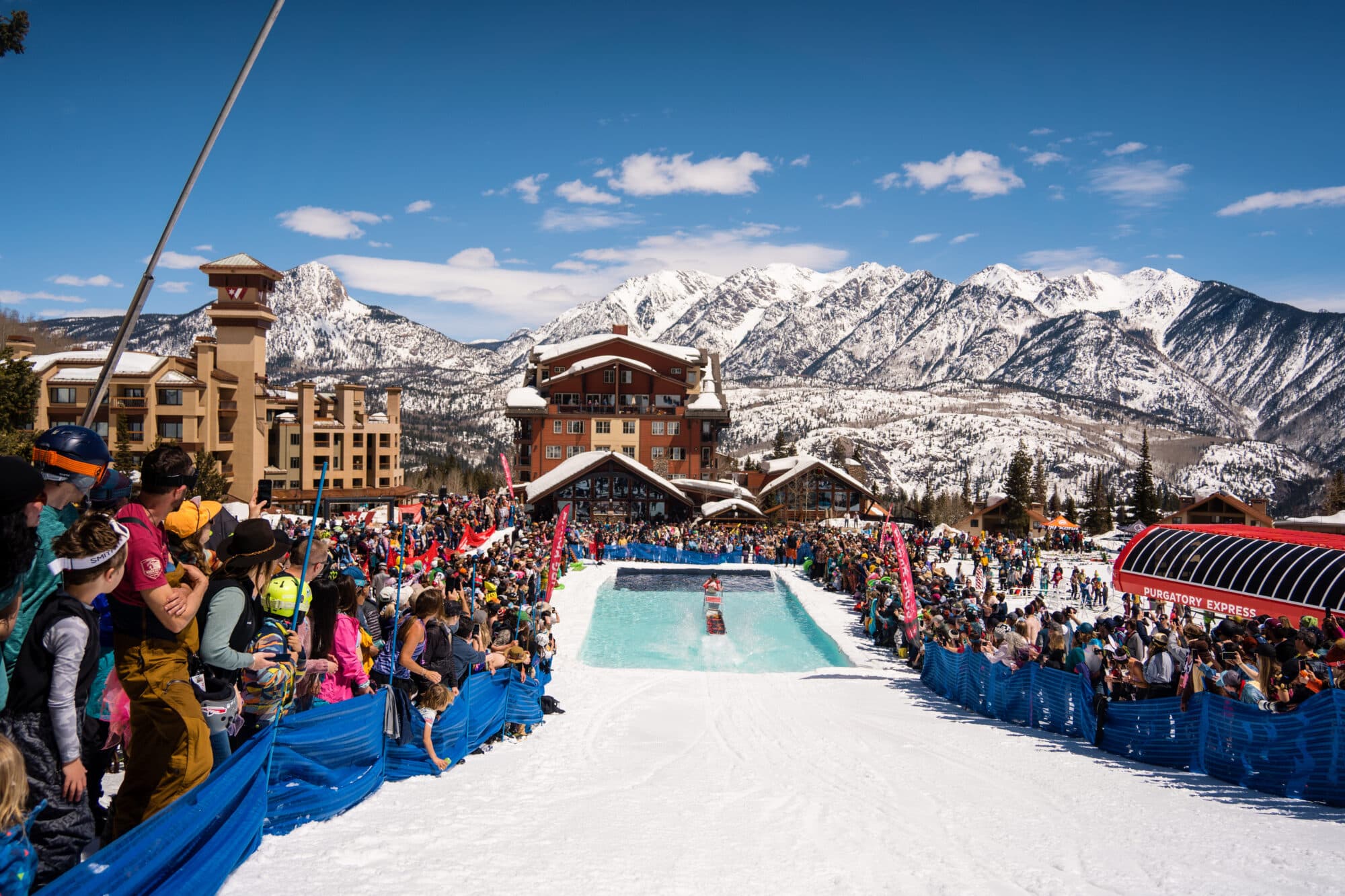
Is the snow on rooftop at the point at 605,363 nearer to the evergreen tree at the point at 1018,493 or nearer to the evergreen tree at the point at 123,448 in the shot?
the evergreen tree at the point at 123,448

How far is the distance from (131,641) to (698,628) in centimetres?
→ 2359

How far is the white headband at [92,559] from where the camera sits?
13.5 feet

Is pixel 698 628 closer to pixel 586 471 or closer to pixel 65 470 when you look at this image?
pixel 65 470

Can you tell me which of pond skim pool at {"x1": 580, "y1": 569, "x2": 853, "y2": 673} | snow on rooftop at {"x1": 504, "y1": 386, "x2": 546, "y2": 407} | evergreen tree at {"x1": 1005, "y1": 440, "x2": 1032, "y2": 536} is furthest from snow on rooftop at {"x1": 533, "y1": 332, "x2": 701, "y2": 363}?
evergreen tree at {"x1": 1005, "y1": 440, "x2": 1032, "y2": 536}

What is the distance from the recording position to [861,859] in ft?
21.5

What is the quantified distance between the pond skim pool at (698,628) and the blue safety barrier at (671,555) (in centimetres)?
227

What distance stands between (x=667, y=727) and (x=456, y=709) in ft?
14.5

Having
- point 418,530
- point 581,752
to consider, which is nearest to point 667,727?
point 581,752

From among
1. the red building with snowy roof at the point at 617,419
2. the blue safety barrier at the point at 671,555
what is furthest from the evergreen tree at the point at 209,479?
the blue safety barrier at the point at 671,555

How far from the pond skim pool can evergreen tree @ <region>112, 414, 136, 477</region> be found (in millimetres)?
25239

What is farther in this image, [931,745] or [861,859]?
[931,745]

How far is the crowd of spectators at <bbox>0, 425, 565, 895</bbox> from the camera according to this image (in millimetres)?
3939

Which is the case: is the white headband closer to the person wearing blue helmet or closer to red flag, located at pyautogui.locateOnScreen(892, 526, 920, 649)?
the person wearing blue helmet

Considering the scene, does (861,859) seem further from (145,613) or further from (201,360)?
(201,360)
